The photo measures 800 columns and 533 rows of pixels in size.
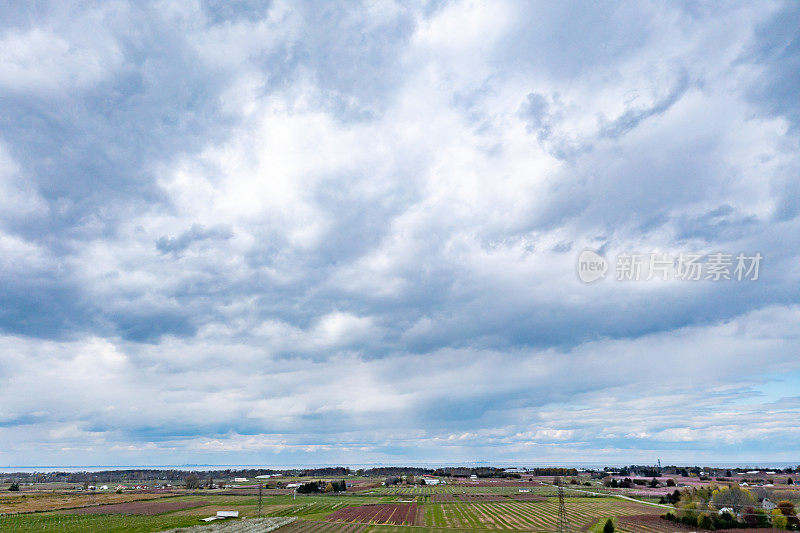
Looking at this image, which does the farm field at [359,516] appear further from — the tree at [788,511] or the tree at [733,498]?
the tree at [788,511]

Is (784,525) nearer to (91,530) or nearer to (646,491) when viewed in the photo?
(646,491)

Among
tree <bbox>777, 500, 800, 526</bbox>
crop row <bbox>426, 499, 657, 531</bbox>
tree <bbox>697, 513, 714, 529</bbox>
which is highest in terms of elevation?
tree <bbox>777, 500, 800, 526</bbox>

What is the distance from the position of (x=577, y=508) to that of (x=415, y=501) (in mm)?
46228

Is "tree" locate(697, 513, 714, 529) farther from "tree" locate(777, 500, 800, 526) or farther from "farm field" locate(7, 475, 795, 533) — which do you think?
"tree" locate(777, 500, 800, 526)

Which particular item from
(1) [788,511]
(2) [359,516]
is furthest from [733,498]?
(2) [359,516]

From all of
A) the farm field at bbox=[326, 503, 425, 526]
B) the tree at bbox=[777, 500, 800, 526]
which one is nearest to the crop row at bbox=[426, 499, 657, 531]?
the farm field at bbox=[326, 503, 425, 526]

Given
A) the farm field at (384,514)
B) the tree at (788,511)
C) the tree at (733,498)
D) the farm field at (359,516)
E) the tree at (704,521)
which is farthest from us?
the farm field at (384,514)

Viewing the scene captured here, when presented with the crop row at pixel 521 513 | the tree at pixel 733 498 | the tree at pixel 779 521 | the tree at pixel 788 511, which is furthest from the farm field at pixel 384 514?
the tree at pixel 788 511

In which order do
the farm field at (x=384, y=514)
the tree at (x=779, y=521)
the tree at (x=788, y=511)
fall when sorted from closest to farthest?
the tree at (x=779, y=521), the tree at (x=788, y=511), the farm field at (x=384, y=514)

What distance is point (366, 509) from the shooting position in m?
117

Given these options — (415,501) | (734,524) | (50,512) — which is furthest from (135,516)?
(734,524)

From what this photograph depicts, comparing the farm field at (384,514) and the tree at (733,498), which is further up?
the tree at (733,498)

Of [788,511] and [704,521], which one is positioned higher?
[788,511]

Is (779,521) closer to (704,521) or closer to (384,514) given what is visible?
(704,521)
